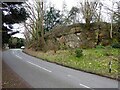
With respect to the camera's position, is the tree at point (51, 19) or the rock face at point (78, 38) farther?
the tree at point (51, 19)

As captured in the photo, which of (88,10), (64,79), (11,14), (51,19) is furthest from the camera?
(51,19)

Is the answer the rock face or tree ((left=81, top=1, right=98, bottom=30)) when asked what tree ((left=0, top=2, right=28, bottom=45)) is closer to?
the rock face

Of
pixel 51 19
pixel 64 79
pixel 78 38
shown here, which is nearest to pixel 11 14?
pixel 64 79

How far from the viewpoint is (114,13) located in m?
12.4

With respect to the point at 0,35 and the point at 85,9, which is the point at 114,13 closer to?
the point at 0,35

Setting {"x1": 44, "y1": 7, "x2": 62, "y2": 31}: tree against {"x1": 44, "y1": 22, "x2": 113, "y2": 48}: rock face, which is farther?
{"x1": 44, "y1": 7, "x2": 62, "y2": 31}: tree

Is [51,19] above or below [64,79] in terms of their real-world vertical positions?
above

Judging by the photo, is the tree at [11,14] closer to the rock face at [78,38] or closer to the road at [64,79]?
the road at [64,79]

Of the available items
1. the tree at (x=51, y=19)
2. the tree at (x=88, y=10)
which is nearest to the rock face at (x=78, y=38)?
the tree at (x=88, y=10)

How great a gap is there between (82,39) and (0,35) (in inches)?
1047

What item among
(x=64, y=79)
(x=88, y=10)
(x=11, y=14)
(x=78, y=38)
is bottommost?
(x=64, y=79)

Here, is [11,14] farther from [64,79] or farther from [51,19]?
[51,19]

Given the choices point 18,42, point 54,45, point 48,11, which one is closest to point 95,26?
point 54,45

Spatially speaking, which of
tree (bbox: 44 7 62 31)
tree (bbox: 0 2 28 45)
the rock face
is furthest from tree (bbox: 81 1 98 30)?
tree (bbox: 0 2 28 45)
